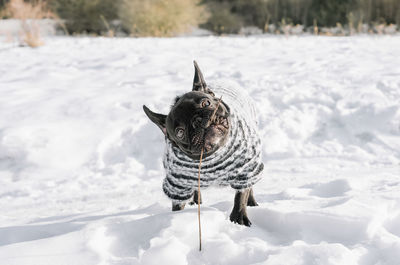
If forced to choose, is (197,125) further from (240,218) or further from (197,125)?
(240,218)

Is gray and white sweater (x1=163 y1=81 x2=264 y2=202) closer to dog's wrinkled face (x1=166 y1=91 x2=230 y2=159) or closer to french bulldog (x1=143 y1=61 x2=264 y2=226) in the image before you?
french bulldog (x1=143 y1=61 x2=264 y2=226)

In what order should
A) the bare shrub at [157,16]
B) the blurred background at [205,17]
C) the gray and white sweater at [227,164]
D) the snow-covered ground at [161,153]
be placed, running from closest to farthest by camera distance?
the snow-covered ground at [161,153] < the gray and white sweater at [227,164] < the bare shrub at [157,16] < the blurred background at [205,17]

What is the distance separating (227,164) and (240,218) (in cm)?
31

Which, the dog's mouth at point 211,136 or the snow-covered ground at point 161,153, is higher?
the dog's mouth at point 211,136

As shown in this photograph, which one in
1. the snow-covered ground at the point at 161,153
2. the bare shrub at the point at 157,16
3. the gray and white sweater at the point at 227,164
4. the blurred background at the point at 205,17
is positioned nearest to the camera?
the snow-covered ground at the point at 161,153

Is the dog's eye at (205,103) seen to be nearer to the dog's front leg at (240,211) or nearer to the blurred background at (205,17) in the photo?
the dog's front leg at (240,211)

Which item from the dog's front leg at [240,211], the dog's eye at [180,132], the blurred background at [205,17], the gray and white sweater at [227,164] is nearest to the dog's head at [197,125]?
the dog's eye at [180,132]

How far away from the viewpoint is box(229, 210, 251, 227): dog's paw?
6.37ft

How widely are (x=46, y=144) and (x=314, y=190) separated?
99.5 inches

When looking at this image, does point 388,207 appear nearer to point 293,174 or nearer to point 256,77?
point 293,174

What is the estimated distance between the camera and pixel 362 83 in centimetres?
460

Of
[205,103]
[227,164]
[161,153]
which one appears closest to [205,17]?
[161,153]

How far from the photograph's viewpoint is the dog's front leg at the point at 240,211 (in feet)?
6.39

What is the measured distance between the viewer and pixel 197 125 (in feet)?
5.43
